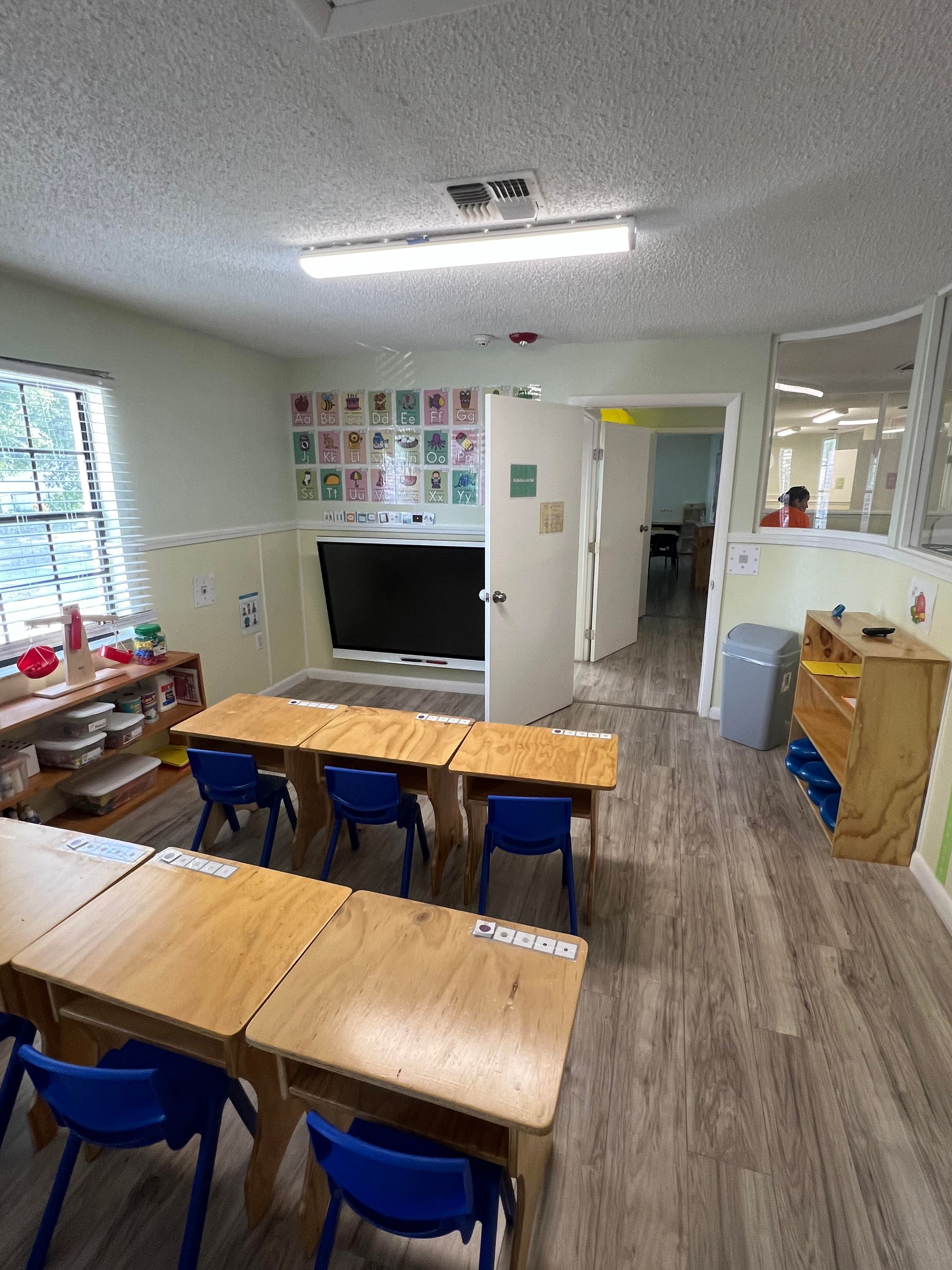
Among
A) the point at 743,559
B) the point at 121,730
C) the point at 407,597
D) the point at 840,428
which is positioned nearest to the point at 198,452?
the point at 407,597

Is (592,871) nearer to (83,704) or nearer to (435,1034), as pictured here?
(435,1034)

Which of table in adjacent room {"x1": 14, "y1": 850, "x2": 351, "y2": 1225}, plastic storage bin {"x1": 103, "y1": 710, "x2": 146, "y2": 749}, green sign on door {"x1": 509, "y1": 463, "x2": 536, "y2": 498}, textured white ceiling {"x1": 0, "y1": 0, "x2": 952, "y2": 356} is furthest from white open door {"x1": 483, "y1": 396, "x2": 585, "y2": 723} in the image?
table in adjacent room {"x1": 14, "y1": 850, "x2": 351, "y2": 1225}

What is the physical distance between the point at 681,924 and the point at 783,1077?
63 cm

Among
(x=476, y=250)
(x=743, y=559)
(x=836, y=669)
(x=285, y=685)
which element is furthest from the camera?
(x=285, y=685)

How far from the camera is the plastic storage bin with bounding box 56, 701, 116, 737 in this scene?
9.21ft

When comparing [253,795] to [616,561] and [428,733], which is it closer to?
[428,733]

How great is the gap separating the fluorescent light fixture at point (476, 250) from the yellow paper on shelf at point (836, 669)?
2.23 m

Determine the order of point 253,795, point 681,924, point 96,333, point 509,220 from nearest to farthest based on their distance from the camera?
→ point 509,220, point 681,924, point 253,795, point 96,333

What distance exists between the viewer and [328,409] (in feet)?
15.1

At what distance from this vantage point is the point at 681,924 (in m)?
2.38

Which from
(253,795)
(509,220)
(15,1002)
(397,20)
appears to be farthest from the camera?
(253,795)

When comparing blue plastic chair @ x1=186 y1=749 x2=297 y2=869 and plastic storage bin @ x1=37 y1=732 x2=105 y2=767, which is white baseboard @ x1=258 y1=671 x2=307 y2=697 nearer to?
plastic storage bin @ x1=37 y1=732 x2=105 y2=767

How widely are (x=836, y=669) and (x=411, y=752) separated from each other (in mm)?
2296

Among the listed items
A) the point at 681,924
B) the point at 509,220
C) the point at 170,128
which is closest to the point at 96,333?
the point at 170,128
